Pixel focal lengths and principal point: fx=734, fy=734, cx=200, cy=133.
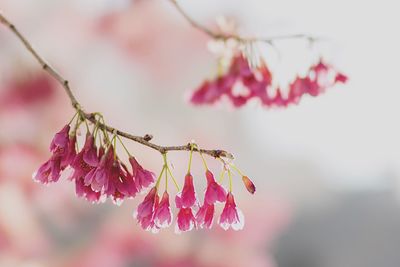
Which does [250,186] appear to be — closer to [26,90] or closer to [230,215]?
[230,215]

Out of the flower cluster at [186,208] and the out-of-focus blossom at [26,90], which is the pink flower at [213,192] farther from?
the out-of-focus blossom at [26,90]

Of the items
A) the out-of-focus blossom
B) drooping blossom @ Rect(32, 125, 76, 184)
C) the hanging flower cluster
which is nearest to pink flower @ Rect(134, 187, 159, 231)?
the hanging flower cluster

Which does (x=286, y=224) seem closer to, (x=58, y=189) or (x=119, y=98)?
(x=119, y=98)

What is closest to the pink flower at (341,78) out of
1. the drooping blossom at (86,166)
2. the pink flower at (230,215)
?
the pink flower at (230,215)

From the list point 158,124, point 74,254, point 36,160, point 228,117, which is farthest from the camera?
point 228,117

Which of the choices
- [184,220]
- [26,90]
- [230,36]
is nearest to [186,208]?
[184,220]

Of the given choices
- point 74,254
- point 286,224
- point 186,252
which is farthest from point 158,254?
point 286,224

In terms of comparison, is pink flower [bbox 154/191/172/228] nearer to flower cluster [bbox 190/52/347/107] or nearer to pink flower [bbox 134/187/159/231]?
pink flower [bbox 134/187/159/231]
